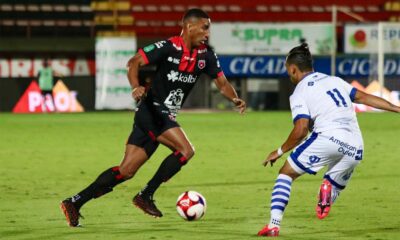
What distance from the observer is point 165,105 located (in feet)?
30.0

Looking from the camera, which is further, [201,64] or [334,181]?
[201,64]

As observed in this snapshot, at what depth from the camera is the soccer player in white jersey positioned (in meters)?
7.81

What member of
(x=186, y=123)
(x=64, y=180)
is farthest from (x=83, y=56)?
(x=64, y=180)

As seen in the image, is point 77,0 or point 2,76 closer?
point 2,76

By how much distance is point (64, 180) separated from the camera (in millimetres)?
13234

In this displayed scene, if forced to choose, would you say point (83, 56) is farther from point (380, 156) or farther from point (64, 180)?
point (64, 180)

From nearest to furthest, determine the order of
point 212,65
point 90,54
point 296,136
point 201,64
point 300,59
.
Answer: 1. point 296,136
2. point 300,59
3. point 201,64
4. point 212,65
5. point 90,54

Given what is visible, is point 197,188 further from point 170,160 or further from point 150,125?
point 150,125

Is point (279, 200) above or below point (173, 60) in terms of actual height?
below

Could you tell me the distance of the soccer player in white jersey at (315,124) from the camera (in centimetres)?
A: 781

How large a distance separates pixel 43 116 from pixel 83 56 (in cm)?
463

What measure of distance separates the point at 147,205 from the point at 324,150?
2054 millimetres

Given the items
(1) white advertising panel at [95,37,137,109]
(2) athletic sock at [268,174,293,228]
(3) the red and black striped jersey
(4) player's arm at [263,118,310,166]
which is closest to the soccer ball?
(3) the red and black striped jersey

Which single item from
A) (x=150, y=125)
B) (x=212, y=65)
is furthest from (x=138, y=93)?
(x=212, y=65)
